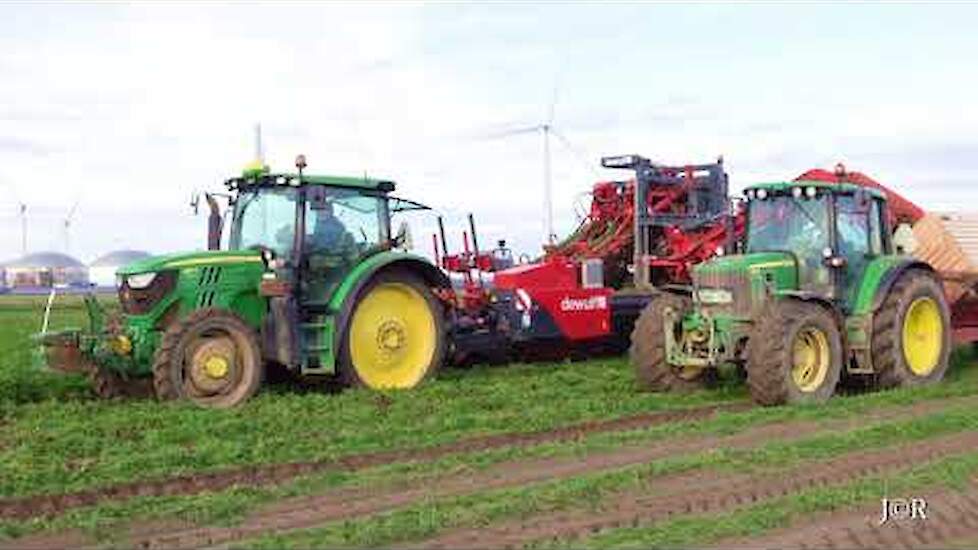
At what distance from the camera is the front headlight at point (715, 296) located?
38.0 ft

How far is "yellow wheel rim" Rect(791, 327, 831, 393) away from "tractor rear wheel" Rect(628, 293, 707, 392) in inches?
43.3

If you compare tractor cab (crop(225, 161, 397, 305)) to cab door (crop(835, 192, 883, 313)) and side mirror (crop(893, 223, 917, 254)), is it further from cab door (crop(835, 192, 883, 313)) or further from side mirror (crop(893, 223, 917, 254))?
side mirror (crop(893, 223, 917, 254))

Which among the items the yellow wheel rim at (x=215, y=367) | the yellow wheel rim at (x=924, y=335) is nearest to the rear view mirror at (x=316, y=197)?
the yellow wheel rim at (x=215, y=367)

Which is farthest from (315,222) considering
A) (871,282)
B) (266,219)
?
(871,282)

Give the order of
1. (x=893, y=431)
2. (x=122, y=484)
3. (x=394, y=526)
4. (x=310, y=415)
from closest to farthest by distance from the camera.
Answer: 1. (x=394, y=526)
2. (x=122, y=484)
3. (x=893, y=431)
4. (x=310, y=415)

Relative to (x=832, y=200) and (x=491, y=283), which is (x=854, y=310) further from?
(x=491, y=283)

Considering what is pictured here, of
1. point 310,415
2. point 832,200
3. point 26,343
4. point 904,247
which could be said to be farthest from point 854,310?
point 26,343

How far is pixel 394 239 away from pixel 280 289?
4.87ft

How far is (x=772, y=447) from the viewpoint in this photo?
8594 mm

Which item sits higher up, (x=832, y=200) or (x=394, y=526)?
(x=832, y=200)

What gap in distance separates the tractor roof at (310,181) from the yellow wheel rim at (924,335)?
5.30 metres

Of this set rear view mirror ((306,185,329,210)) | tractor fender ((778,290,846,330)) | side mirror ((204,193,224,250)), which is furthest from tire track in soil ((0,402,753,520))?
side mirror ((204,193,224,250))

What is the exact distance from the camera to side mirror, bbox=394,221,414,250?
12344 millimetres

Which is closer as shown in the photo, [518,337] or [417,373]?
[417,373]
